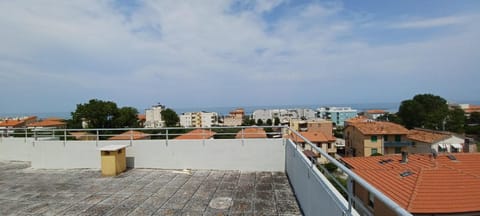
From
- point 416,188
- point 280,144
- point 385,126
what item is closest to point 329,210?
point 280,144

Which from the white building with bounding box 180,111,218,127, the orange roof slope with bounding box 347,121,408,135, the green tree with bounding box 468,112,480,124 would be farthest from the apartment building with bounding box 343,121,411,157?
the white building with bounding box 180,111,218,127

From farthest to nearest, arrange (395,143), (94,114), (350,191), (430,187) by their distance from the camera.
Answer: (395,143) < (94,114) < (430,187) < (350,191)

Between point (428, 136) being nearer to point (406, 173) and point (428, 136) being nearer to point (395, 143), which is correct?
point (395, 143)

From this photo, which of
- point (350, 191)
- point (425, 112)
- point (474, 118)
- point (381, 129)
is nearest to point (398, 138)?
point (381, 129)

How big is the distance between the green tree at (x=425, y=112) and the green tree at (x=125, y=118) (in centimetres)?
5366

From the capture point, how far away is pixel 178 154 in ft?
26.9

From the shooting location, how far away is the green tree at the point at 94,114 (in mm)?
35469

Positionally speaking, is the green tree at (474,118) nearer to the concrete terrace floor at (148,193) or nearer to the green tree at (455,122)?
the green tree at (455,122)

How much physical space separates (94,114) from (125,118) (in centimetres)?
398

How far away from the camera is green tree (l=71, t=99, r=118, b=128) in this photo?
35469mm

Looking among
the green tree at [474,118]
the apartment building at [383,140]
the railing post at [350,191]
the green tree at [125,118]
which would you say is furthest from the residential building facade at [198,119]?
the railing post at [350,191]

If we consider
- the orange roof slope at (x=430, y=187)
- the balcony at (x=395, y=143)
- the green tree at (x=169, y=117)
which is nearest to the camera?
the orange roof slope at (x=430, y=187)

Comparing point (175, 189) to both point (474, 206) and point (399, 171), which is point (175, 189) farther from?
point (399, 171)

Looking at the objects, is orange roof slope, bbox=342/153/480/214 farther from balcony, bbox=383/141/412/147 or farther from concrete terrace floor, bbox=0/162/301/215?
balcony, bbox=383/141/412/147
